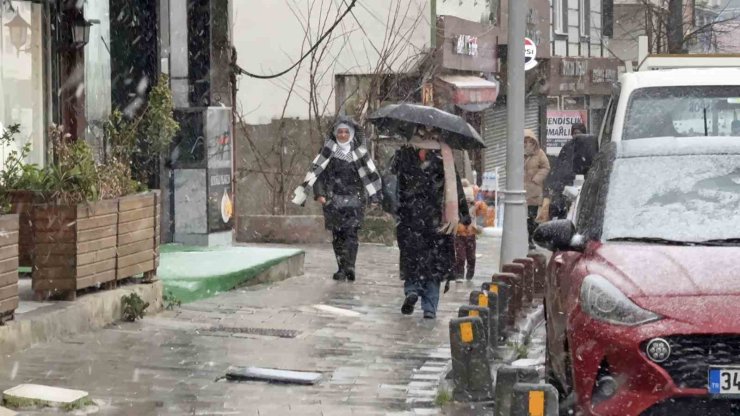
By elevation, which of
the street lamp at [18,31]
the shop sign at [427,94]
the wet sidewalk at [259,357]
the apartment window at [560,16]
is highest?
the apartment window at [560,16]

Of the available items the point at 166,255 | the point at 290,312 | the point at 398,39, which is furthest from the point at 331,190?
the point at 398,39

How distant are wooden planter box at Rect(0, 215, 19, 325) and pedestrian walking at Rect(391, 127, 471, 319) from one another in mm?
4070

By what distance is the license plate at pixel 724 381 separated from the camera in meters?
6.92

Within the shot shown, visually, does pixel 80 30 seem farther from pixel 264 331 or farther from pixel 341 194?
pixel 264 331

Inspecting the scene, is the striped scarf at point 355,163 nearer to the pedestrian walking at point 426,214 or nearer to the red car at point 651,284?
the pedestrian walking at point 426,214

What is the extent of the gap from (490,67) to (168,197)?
67.5ft

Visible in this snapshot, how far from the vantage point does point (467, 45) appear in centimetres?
3438

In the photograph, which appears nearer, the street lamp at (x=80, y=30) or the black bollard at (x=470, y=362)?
the black bollard at (x=470, y=362)

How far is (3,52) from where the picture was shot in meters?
14.0

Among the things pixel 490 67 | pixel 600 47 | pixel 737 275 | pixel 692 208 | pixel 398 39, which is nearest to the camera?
pixel 737 275

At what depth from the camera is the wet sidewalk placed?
8789 mm

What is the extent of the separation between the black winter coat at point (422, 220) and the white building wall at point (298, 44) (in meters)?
14.4

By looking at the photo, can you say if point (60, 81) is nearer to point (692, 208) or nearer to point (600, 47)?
point (692, 208)

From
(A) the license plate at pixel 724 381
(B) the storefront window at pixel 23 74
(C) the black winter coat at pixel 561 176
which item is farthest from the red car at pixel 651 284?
(C) the black winter coat at pixel 561 176
